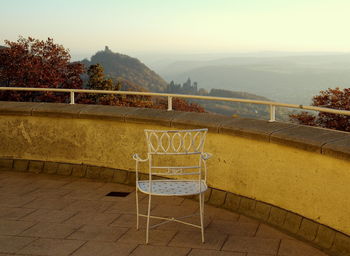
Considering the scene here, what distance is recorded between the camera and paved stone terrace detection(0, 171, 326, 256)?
426 centimetres

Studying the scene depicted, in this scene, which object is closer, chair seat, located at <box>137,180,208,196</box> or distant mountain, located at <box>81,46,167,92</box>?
chair seat, located at <box>137,180,208,196</box>

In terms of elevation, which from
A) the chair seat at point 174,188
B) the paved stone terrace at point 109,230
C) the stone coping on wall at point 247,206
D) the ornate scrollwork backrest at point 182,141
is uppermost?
the ornate scrollwork backrest at point 182,141

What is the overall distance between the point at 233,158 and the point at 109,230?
4.66 ft

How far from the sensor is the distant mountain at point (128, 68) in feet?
363

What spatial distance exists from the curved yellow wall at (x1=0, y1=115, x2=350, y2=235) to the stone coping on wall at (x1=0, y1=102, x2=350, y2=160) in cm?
8

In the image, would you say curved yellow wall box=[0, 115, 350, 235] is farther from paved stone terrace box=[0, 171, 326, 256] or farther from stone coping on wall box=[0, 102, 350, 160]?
paved stone terrace box=[0, 171, 326, 256]

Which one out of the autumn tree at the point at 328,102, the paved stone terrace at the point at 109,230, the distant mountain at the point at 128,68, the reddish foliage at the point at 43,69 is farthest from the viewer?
the distant mountain at the point at 128,68

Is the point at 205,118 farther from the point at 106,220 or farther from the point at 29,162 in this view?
the point at 29,162

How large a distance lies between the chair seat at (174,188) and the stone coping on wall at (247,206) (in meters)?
0.79

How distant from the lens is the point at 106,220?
16.5 feet

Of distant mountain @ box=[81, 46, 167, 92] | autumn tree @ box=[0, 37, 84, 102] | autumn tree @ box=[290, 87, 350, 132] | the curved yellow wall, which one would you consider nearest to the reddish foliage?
autumn tree @ box=[0, 37, 84, 102]

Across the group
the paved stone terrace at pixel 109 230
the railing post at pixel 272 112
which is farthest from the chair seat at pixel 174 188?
the railing post at pixel 272 112

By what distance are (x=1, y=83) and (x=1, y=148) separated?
112 ft

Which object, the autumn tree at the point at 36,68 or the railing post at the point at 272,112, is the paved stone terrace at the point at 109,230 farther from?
the autumn tree at the point at 36,68
